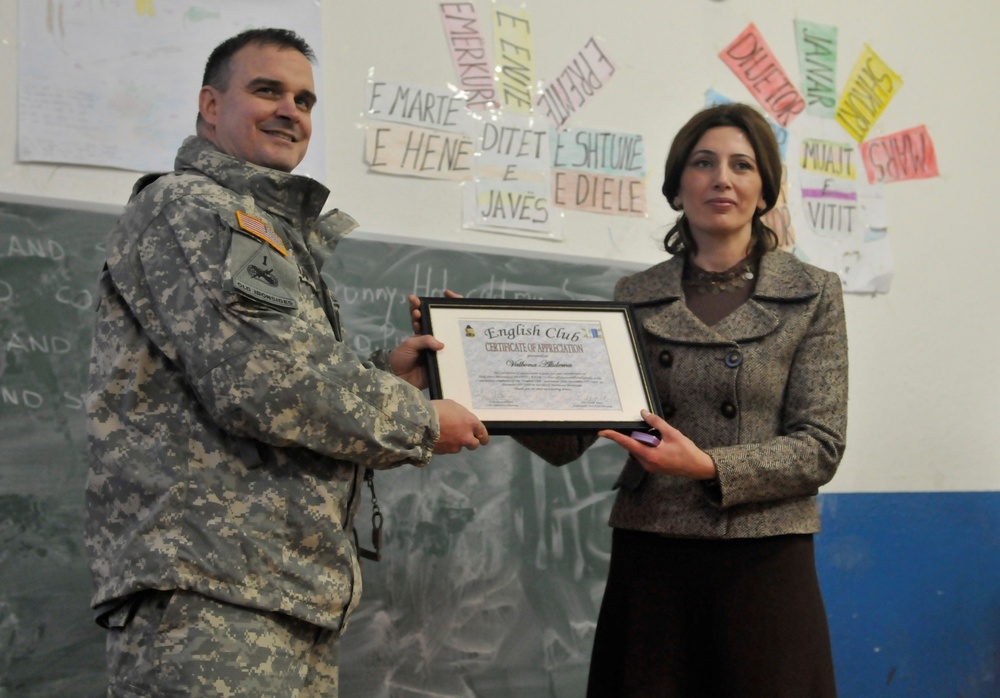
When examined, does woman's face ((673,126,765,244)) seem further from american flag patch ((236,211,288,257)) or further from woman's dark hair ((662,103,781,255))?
american flag patch ((236,211,288,257))

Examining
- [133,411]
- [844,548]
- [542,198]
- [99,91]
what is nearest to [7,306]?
[99,91]

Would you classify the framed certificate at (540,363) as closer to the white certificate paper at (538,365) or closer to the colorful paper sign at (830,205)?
the white certificate paper at (538,365)

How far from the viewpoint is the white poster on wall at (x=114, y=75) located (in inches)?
95.8

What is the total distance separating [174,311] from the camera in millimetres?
1561

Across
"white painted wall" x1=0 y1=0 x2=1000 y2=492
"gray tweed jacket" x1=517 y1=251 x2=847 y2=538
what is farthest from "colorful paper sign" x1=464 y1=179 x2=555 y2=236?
"gray tweed jacket" x1=517 y1=251 x2=847 y2=538

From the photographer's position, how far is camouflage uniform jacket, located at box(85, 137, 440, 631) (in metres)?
1.53

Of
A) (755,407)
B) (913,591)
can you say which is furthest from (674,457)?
(913,591)

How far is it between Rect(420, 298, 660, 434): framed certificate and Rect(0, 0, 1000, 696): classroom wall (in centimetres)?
88

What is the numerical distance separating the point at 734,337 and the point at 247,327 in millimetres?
952

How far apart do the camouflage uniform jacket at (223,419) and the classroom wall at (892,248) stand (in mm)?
1242

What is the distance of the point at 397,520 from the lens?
2.80 m

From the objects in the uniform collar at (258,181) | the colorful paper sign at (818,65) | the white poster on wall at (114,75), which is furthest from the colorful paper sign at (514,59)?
the uniform collar at (258,181)

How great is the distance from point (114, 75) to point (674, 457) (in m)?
1.67

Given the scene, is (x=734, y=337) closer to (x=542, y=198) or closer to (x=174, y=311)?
(x=174, y=311)
